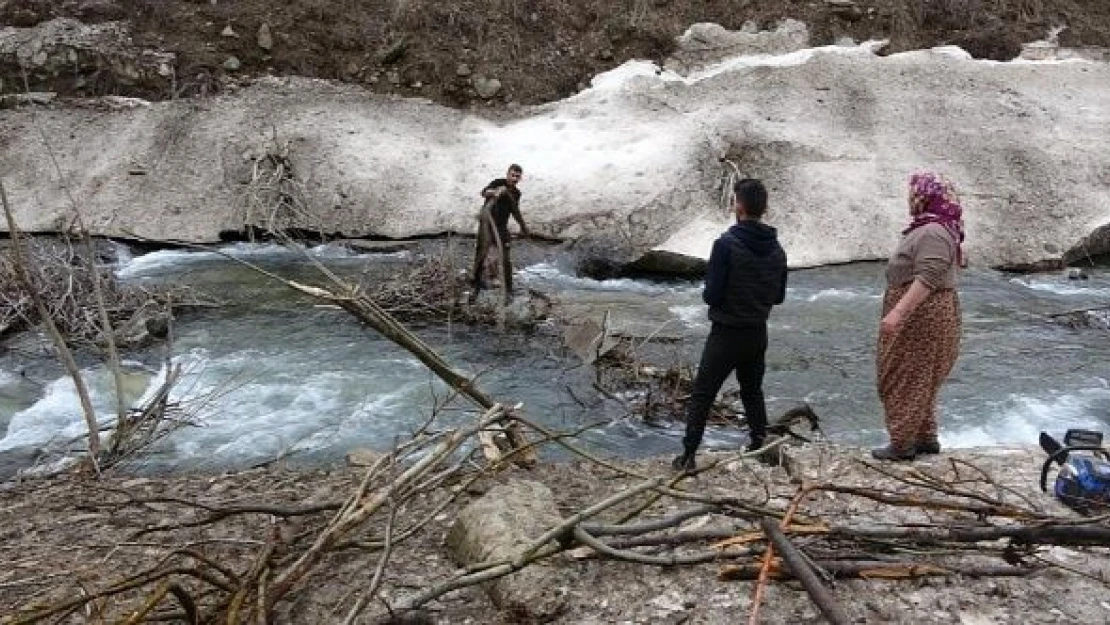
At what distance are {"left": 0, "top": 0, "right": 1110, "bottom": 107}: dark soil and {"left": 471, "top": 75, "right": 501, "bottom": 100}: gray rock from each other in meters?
0.13

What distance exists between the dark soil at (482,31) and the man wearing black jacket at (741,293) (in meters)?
10.9

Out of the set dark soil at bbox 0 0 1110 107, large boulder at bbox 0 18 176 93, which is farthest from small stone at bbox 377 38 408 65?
large boulder at bbox 0 18 176 93

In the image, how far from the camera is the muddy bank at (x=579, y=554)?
3184mm

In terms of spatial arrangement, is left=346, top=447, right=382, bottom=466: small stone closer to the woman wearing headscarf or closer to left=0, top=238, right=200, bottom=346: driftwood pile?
the woman wearing headscarf

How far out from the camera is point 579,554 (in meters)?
3.51

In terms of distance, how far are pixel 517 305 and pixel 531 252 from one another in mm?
2629

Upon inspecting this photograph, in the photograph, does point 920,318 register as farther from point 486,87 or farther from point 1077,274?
point 486,87

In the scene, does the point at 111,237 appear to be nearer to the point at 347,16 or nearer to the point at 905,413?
the point at 347,16

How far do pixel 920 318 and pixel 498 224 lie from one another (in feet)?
17.1

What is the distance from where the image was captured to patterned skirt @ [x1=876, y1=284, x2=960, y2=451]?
4637 millimetres

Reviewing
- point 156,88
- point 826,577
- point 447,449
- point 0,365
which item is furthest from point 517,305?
point 156,88

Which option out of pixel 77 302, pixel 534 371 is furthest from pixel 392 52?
pixel 534 371

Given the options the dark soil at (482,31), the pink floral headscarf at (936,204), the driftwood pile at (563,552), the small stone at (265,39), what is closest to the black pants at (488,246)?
the pink floral headscarf at (936,204)

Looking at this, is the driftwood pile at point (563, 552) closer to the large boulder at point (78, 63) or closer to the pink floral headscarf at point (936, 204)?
the pink floral headscarf at point (936, 204)
